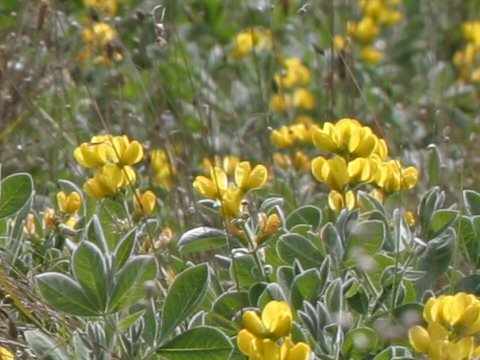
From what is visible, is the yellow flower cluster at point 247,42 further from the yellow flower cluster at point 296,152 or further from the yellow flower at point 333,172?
the yellow flower at point 333,172

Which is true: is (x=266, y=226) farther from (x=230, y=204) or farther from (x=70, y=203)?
(x=70, y=203)

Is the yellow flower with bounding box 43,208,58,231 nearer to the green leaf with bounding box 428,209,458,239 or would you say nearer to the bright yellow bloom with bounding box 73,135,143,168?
the bright yellow bloom with bounding box 73,135,143,168

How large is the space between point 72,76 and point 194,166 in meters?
0.45

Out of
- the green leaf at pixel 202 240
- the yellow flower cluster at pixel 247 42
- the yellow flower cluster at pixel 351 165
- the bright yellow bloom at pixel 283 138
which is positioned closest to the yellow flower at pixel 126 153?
the green leaf at pixel 202 240

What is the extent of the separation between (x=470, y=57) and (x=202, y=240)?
2265mm

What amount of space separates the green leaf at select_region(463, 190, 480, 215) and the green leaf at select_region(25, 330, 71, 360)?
60 centimetres

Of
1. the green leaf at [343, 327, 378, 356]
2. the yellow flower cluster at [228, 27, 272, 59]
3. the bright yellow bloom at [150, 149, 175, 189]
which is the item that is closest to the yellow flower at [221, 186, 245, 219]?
the green leaf at [343, 327, 378, 356]

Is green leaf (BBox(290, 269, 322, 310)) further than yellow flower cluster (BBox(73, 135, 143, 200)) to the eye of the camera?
No

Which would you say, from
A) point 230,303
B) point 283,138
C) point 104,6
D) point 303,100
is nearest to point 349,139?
point 230,303

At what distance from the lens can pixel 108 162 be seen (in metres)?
1.61

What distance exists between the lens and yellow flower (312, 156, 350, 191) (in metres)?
1.56

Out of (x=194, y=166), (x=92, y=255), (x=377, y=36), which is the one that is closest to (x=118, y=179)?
(x=92, y=255)

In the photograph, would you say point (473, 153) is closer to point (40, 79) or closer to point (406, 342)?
point (40, 79)

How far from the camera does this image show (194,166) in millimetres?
2783
